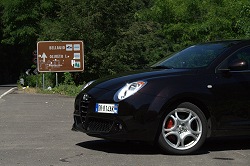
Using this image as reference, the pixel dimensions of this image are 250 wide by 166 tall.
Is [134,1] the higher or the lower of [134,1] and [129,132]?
the higher

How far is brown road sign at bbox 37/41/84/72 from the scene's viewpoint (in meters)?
27.6

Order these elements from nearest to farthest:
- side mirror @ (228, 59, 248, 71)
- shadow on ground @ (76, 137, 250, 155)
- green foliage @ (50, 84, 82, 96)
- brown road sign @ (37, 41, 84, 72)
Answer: side mirror @ (228, 59, 248, 71), shadow on ground @ (76, 137, 250, 155), green foliage @ (50, 84, 82, 96), brown road sign @ (37, 41, 84, 72)

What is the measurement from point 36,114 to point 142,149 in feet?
21.2

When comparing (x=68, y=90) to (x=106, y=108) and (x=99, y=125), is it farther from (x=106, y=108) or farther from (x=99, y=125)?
(x=106, y=108)

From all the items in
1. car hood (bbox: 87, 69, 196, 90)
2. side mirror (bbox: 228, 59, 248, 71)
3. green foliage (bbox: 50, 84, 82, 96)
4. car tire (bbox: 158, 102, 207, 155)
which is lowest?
green foliage (bbox: 50, 84, 82, 96)

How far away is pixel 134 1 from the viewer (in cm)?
3744

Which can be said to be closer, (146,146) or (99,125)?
(99,125)

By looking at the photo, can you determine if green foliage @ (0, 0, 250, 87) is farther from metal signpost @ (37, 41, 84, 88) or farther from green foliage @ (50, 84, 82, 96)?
green foliage @ (50, 84, 82, 96)

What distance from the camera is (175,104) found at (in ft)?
22.6

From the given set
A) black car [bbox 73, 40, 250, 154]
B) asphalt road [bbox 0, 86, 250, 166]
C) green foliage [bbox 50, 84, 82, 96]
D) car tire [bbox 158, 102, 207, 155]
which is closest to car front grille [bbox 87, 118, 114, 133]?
black car [bbox 73, 40, 250, 154]

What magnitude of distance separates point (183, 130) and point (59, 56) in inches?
838

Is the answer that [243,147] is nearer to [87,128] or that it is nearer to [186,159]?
[186,159]

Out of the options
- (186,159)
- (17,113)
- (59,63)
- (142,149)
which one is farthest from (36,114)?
(59,63)

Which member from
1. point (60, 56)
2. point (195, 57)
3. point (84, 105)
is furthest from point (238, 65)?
point (60, 56)
